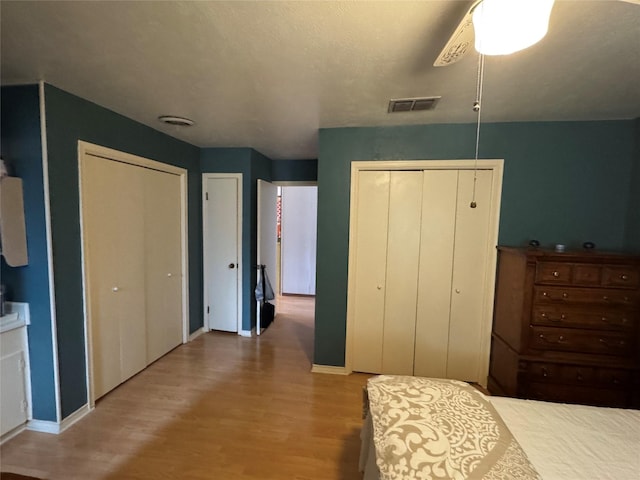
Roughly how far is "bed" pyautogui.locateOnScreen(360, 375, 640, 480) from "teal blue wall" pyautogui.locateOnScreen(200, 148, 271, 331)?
8.28 ft

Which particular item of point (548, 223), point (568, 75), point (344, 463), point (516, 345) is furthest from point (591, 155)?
point (344, 463)

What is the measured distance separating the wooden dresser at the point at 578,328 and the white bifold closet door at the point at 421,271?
1.52ft

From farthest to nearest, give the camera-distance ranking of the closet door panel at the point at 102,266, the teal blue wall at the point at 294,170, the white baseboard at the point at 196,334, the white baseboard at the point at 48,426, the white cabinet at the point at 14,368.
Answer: the teal blue wall at the point at 294,170
the white baseboard at the point at 196,334
the closet door panel at the point at 102,266
the white baseboard at the point at 48,426
the white cabinet at the point at 14,368

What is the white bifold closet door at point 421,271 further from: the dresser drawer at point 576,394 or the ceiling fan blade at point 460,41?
the ceiling fan blade at point 460,41

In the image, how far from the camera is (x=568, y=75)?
171 centimetres

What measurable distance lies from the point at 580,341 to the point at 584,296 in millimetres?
344

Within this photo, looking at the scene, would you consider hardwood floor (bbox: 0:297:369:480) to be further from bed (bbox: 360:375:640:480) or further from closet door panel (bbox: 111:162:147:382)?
bed (bbox: 360:375:640:480)

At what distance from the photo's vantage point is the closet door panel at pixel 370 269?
274 cm

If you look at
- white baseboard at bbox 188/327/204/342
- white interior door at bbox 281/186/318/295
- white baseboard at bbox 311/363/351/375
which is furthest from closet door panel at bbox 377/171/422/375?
white interior door at bbox 281/186/318/295

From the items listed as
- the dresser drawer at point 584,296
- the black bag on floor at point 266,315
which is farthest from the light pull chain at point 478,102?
the black bag on floor at point 266,315

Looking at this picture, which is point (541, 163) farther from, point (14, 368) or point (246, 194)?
point (14, 368)

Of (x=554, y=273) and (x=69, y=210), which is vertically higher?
(x=69, y=210)

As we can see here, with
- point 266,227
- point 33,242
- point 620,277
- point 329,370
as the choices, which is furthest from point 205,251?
point 620,277

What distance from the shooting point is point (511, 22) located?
1003 mm
